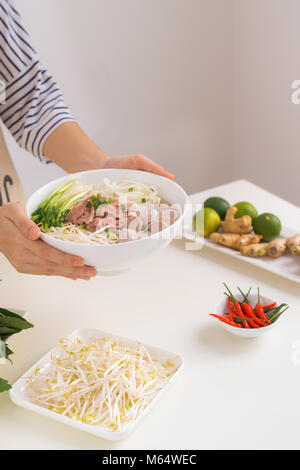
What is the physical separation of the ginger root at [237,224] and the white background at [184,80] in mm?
1678

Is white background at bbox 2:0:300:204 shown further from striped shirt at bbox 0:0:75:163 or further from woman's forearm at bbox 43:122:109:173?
woman's forearm at bbox 43:122:109:173

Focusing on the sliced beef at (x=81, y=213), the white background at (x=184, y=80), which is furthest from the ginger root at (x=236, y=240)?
the white background at (x=184, y=80)

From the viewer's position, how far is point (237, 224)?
1687mm

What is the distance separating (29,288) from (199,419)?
68 centimetres

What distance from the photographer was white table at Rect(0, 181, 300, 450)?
103 centimetres

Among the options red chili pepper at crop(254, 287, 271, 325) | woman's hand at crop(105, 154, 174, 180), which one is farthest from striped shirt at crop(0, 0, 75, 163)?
red chili pepper at crop(254, 287, 271, 325)

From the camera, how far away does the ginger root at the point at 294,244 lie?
156 centimetres

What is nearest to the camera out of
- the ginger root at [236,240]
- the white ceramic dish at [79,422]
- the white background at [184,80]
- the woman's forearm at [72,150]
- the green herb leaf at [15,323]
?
the white ceramic dish at [79,422]

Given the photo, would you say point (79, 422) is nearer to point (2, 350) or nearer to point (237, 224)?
point (2, 350)

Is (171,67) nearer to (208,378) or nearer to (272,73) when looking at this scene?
(272,73)

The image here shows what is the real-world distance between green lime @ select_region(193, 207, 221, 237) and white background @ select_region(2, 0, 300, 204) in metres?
1.60

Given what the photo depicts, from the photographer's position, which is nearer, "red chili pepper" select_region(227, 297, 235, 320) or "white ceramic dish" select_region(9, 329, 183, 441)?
"white ceramic dish" select_region(9, 329, 183, 441)

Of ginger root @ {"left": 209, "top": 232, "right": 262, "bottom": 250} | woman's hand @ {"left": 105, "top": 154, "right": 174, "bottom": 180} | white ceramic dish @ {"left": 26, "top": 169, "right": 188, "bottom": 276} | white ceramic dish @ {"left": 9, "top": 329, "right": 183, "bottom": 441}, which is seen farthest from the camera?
ginger root @ {"left": 209, "top": 232, "right": 262, "bottom": 250}

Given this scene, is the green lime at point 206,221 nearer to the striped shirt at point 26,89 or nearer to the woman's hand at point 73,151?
the woman's hand at point 73,151
